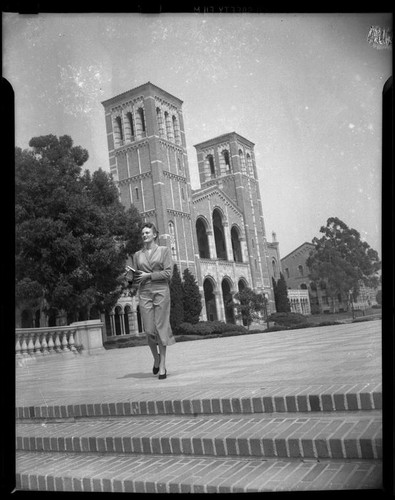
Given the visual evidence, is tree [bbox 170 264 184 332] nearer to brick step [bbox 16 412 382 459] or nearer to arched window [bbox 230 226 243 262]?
arched window [bbox 230 226 243 262]

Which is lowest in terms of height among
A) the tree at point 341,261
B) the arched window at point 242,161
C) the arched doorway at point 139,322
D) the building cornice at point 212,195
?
the arched doorway at point 139,322

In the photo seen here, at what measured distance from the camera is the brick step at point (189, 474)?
215cm

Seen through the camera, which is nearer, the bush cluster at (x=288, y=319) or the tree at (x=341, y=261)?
the tree at (x=341, y=261)

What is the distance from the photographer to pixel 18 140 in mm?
3076

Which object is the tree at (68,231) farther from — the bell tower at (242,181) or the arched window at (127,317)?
the bell tower at (242,181)

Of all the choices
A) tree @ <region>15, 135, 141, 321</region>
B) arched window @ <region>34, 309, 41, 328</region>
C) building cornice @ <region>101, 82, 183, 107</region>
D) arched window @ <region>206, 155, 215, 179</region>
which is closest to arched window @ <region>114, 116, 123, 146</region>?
building cornice @ <region>101, 82, 183, 107</region>

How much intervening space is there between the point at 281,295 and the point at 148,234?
119 centimetres

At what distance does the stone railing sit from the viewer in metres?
4.10

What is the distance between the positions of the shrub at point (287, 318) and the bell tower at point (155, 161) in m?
0.94

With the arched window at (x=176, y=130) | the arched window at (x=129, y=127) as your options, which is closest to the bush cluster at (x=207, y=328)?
the arched window at (x=176, y=130)

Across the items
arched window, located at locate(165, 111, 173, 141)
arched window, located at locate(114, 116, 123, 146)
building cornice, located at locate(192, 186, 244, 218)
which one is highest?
arched window, located at locate(165, 111, 173, 141)

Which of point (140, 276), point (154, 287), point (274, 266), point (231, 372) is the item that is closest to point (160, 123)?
point (140, 276)

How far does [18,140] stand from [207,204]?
6.09ft

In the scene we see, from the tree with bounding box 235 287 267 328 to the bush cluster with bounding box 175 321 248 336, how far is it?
0.11 metres
